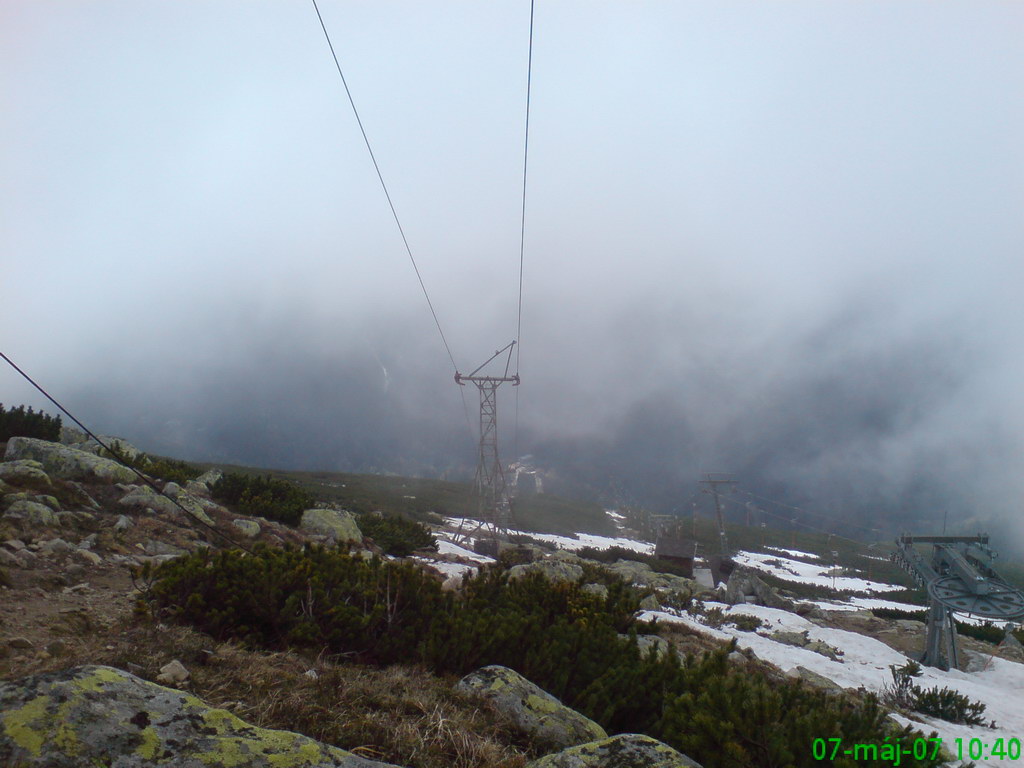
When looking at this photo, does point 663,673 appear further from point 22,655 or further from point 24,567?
point 24,567

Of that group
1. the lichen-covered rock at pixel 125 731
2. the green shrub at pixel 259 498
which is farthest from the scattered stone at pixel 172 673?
the green shrub at pixel 259 498

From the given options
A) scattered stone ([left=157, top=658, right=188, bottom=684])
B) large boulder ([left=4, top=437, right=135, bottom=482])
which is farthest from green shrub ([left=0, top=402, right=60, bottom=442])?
scattered stone ([left=157, top=658, right=188, bottom=684])

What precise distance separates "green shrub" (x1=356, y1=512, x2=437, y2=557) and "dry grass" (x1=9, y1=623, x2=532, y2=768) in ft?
38.0

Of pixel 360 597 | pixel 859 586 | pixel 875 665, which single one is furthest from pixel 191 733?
pixel 859 586

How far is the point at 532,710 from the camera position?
12.8 feet

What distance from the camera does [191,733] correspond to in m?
2.46

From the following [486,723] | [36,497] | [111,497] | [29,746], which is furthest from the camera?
[111,497]

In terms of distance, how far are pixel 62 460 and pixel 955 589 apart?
2175 centimetres

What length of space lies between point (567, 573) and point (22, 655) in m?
12.4

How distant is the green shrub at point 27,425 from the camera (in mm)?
12078

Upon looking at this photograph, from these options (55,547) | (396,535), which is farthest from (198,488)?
(55,547)

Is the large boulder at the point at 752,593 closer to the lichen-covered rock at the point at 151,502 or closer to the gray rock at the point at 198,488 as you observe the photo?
the gray rock at the point at 198,488

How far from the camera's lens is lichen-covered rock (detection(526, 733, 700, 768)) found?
285 cm

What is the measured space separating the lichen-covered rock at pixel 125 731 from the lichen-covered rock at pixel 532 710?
1.50 meters
